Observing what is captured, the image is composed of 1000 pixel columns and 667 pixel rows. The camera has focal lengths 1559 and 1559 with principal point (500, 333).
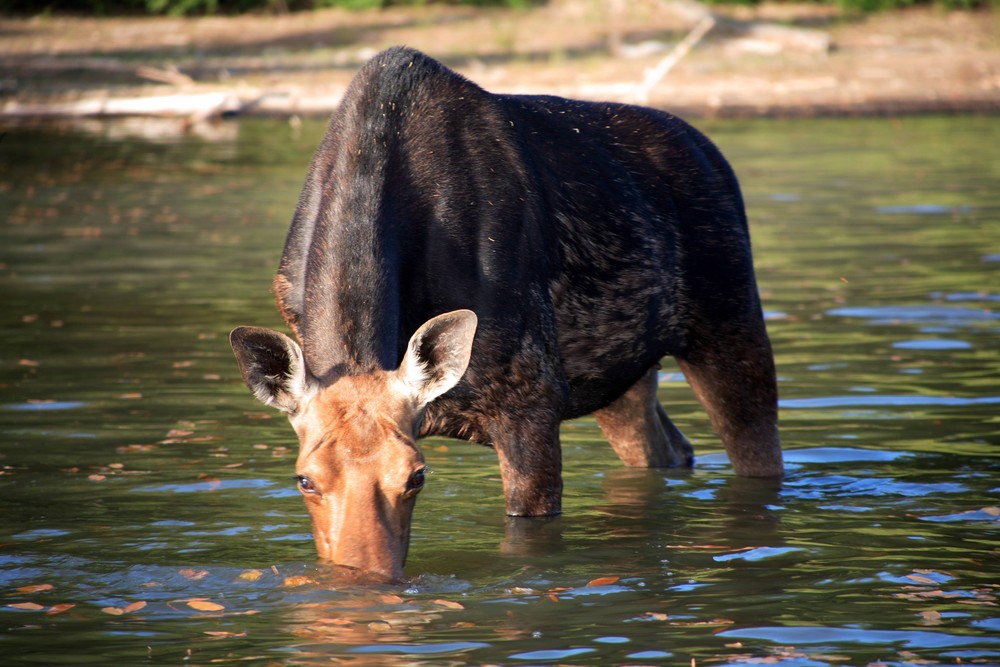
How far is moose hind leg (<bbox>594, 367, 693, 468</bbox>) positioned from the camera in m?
9.53

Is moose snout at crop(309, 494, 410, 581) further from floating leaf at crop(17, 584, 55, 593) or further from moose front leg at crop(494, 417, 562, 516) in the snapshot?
floating leaf at crop(17, 584, 55, 593)

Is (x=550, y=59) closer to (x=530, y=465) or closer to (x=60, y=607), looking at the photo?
(x=530, y=465)

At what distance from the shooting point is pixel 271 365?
6.38m

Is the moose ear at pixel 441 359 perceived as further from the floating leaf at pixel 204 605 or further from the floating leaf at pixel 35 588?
the floating leaf at pixel 35 588

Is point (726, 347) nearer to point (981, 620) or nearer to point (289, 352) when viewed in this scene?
point (981, 620)

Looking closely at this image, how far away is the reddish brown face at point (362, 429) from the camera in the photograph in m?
6.09

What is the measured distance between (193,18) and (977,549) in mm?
35468

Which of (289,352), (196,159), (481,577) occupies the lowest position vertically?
(196,159)

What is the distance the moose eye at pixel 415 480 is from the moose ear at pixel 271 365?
1.99 ft

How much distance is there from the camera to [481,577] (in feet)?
24.1

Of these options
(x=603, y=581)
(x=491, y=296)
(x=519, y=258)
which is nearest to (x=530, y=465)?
(x=603, y=581)

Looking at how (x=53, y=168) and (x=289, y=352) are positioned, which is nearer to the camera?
(x=289, y=352)

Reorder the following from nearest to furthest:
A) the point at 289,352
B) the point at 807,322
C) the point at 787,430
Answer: the point at 289,352
the point at 787,430
the point at 807,322

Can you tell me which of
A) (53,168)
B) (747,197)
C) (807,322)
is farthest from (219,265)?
(53,168)
